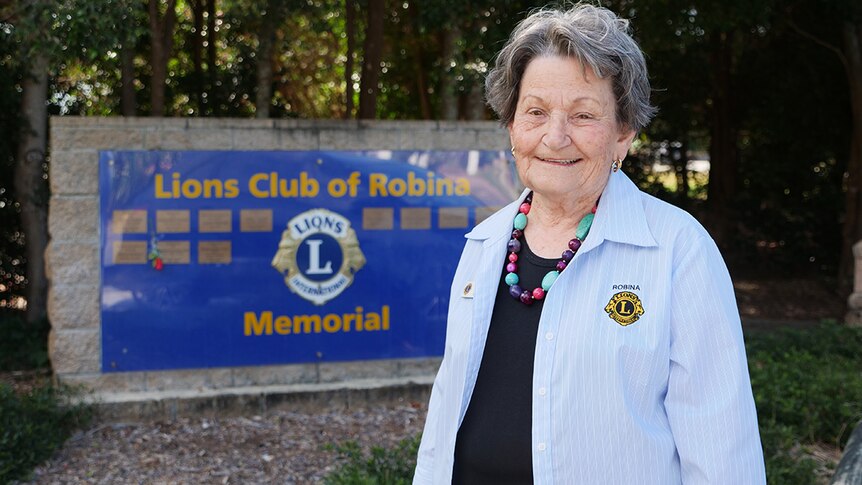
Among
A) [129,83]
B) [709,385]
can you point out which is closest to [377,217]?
[129,83]

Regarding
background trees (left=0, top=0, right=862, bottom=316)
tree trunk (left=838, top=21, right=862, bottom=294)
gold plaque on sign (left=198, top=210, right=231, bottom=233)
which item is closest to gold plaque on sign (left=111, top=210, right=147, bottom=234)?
gold plaque on sign (left=198, top=210, right=231, bottom=233)

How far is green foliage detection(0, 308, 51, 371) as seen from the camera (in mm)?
7711

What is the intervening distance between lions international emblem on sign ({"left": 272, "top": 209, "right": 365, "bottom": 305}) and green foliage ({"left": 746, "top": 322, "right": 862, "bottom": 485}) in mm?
2582

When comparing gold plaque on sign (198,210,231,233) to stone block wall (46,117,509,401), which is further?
gold plaque on sign (198,210,231,233)

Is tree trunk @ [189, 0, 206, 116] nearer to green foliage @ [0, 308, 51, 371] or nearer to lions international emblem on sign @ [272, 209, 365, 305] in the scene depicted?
green foliage @ [0, 308, 51, 371]

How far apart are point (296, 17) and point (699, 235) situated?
8.02 m

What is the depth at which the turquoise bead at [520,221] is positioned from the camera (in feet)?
7.95

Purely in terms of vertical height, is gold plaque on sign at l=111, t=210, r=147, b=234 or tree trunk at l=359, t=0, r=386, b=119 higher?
tree trunk at l=359, t=0, r=386, b=119

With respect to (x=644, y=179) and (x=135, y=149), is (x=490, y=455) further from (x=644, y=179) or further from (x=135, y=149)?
(x=644, y=179)

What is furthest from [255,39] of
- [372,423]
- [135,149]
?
[372,423]

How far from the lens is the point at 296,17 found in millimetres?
9617

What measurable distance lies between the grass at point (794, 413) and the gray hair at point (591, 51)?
2.52 m

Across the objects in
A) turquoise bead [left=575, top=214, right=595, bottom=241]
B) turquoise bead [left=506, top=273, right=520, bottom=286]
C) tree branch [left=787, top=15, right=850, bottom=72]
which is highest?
tree branch [left=787, top=15, right=850, bottom=72]

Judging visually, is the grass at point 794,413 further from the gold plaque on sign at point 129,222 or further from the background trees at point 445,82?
the background trees at point 445,82
